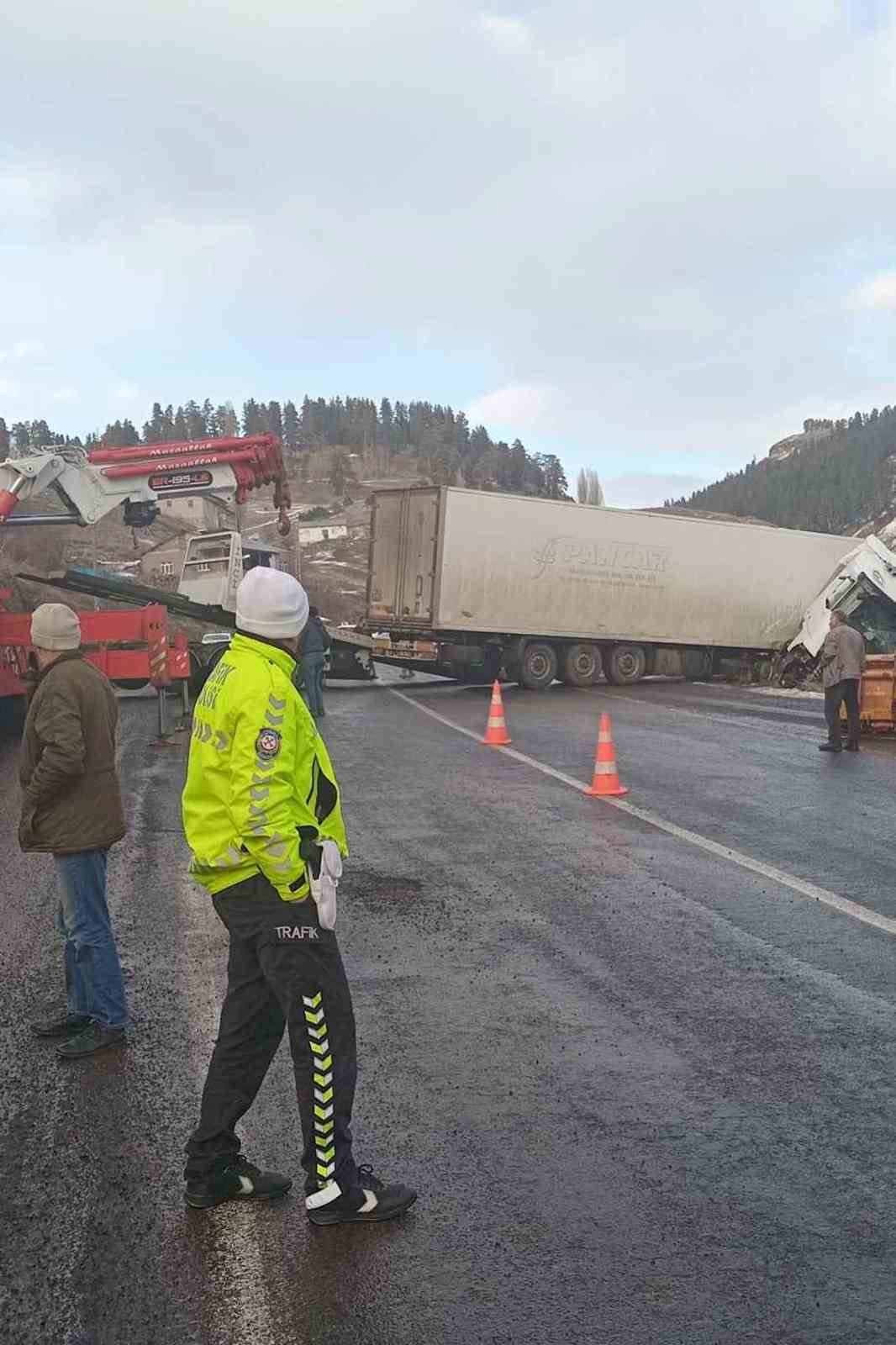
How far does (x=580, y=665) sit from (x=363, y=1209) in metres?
22.6

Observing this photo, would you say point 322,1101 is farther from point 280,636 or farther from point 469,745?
point 469,745

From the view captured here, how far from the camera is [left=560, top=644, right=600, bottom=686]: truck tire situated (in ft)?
85.3

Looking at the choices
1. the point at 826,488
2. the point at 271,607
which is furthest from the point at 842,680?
the point at 826,488

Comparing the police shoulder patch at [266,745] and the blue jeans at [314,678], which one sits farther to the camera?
the blue jeans at [314,678]

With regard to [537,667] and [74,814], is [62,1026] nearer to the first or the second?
[74,814]

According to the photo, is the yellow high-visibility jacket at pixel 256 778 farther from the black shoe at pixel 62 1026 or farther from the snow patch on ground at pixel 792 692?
the snow patch on ground at pixel 792 692

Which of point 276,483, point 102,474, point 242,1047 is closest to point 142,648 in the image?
point 102,474

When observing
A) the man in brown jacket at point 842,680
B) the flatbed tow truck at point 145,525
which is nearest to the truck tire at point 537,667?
the flatbed tow truck at point 145,525

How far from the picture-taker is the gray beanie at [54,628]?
5.46 m

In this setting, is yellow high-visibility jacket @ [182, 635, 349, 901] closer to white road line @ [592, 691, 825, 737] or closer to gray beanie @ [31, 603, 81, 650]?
gray beanie @ [31, 603, 81, 650]

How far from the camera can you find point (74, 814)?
17.7 feet

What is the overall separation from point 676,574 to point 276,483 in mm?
9619

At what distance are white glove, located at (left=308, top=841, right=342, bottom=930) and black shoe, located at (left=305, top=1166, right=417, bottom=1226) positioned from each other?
2.62 ft

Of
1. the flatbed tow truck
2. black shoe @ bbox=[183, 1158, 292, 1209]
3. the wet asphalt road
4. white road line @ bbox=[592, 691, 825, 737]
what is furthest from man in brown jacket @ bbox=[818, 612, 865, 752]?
black shoe @ bbox=[183, 1158, 292, 1209]
